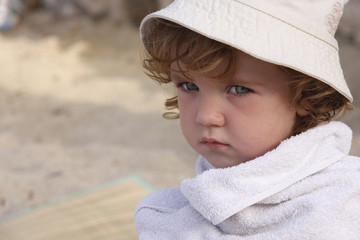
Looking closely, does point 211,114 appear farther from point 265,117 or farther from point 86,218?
point 86,218

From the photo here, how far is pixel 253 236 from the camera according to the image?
1012 mm

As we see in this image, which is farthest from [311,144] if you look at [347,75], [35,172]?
[347,75]

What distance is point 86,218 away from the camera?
6.53ft

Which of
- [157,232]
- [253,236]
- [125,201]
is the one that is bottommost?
[125,201]

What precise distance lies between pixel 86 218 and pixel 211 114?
1125 mm

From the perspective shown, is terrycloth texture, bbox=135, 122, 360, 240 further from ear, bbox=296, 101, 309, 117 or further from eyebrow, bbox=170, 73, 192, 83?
eyebrow, bbox=170, 73, 192, 83

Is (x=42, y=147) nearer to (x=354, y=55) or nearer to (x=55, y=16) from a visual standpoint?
(x=354, y=55)

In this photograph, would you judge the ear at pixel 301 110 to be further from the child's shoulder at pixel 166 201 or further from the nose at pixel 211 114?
the child's shoulder at pixel 166 201

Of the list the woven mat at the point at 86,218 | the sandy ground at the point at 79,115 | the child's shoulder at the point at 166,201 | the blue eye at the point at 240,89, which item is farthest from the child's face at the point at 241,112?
the sandy ground at the point at 79,115

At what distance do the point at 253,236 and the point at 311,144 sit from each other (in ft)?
0.70

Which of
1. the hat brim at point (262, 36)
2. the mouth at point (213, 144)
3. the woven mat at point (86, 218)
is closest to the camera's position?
the hat brim at point (262, 36)

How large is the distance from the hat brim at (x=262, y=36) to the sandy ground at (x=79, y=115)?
164cm

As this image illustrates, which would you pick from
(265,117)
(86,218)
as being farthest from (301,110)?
(86,218)

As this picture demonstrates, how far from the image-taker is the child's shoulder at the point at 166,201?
4.11 ft
